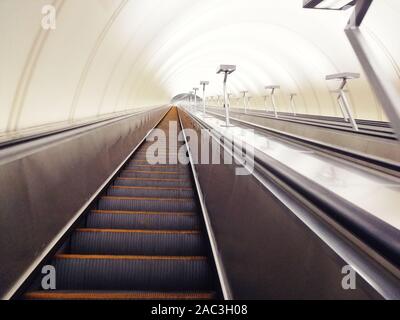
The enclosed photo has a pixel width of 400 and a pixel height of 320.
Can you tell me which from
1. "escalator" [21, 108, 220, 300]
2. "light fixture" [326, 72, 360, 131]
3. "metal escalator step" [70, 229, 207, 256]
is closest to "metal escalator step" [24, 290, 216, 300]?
"escalator" [21, 108, 220, 300]

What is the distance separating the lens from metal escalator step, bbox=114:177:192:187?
5516 mm

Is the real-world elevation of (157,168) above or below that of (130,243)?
above

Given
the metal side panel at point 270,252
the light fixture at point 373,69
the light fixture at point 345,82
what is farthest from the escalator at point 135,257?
the light fixture at point 345,82

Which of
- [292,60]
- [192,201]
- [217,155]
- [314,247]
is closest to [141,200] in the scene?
[192,201]

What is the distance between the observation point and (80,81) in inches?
217

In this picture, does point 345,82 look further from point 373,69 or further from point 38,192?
point 38,192

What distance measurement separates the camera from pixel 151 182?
5.54m

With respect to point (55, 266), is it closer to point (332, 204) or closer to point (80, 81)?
point (332, 204)

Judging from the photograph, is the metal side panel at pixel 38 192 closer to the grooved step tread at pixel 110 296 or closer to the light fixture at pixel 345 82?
the grooved step tread at pixel 110 296

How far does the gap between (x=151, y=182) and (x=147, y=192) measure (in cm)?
61

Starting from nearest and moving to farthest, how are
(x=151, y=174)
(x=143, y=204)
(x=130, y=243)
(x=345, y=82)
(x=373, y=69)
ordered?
(x=373, y=69), (x=130, y=243), (x=143, y=204), (x=151, y=174), (x=345, y=82)

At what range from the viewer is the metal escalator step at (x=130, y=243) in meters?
3.14

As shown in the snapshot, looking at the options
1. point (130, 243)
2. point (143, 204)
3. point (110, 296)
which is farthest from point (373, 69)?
point (143, 204)

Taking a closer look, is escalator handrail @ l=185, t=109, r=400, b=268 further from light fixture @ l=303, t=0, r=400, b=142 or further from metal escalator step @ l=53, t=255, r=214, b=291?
metal escalator step @ l=53, t=255, r=214, b=291
